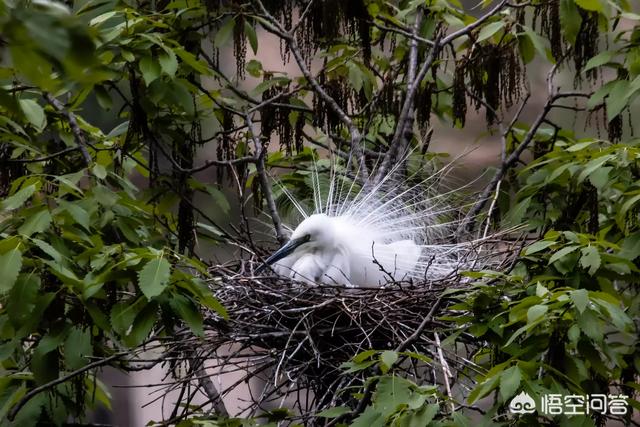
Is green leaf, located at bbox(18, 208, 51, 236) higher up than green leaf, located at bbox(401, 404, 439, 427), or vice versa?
green leaf, located at bbox(18, 208, 51, 236)

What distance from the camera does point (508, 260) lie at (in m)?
2.39

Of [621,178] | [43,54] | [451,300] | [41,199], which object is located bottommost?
[451,300]

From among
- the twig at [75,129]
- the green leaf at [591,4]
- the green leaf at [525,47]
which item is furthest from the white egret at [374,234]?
the green leaf at [591,4]

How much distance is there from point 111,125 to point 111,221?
→ 2.50 meters

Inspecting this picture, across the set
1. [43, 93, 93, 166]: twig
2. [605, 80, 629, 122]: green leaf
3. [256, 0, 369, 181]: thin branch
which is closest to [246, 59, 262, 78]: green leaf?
[256, 0, 369, 181]: thin branch

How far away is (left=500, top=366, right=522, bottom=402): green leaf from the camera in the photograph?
1438 mm

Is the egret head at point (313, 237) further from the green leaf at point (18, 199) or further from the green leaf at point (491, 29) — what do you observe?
the green leaf at point (18, 199)

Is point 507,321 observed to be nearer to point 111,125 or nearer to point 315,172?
point 315,172

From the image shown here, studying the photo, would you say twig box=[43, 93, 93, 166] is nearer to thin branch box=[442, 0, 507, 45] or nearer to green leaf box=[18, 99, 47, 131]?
green leaf box=[18, 99, 47, 131]

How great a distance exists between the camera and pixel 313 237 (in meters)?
2.84

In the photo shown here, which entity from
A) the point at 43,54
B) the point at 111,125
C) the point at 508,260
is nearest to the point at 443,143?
the point at 111,125

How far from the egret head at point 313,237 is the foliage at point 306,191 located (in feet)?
0.45

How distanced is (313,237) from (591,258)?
118 centimetres

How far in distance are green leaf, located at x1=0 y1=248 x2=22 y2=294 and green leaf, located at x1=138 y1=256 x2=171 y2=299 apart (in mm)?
215
